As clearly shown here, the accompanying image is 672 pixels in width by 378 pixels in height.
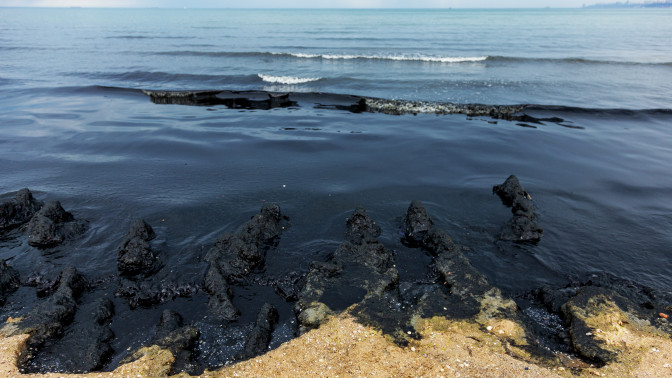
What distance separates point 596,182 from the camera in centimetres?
1062

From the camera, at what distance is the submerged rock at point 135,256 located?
6.91 metres

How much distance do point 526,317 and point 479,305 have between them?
2.43ft

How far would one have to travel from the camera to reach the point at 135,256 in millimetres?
6930

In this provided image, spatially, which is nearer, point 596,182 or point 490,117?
point 596,182

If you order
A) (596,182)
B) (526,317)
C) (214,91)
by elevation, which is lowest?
(526,317)

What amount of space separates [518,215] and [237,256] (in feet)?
20.3

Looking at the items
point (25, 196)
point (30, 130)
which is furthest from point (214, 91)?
point (25, 196)

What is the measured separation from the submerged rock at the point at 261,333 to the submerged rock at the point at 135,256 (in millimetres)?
2667

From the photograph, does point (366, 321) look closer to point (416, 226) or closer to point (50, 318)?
point (416, 226)

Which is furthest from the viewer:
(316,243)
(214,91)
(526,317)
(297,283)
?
(214,91)

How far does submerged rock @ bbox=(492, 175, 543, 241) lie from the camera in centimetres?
793

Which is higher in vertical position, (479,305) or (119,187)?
(119,187)

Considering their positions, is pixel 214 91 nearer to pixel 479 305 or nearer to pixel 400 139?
pixel 400 139

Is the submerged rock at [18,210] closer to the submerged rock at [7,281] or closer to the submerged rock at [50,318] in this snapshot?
the submerged rock at [7,281]
